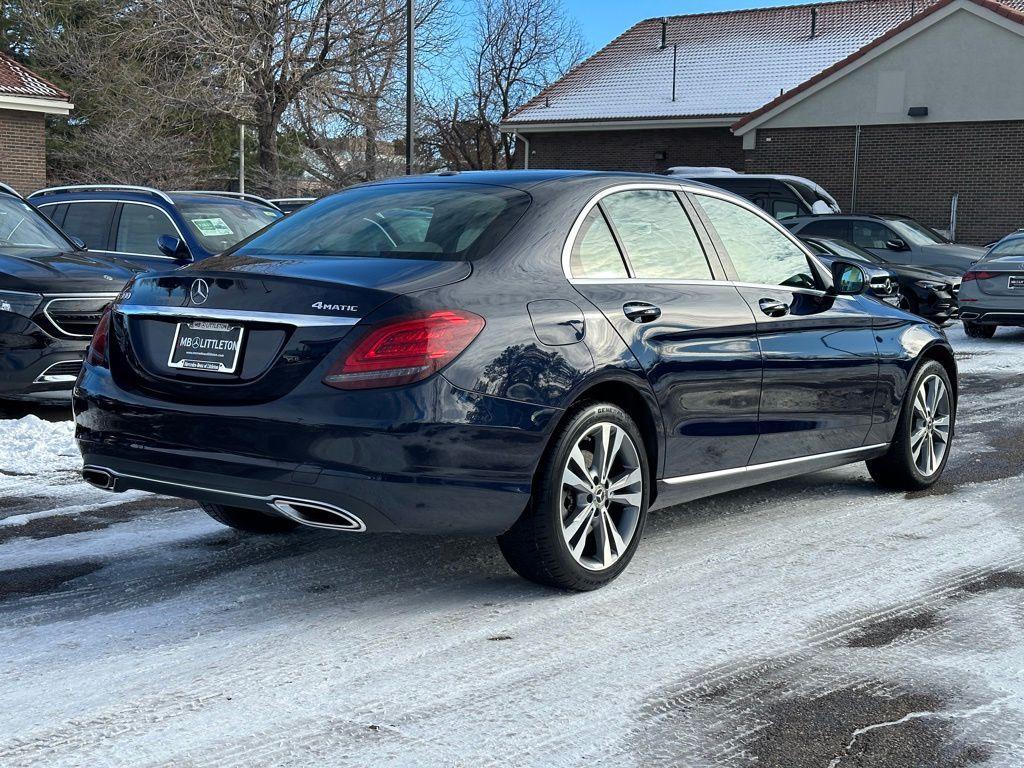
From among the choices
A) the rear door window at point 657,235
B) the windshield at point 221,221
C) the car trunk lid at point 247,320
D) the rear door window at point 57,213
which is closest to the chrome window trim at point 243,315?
the car trunk lid at point 247,320

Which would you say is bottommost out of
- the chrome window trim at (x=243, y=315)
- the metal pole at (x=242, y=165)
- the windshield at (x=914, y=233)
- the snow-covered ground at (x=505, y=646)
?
the snow-covered ground at (x=505, y=646)

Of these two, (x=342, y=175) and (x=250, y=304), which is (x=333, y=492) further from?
(x=342, y=175)

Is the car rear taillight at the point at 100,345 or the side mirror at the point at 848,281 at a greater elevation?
the side mirror at the point at 848,281

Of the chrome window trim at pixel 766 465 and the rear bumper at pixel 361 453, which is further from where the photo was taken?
the chrome window trim at pixel 766 465

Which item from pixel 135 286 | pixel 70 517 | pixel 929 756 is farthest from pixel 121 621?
pixel 929 756

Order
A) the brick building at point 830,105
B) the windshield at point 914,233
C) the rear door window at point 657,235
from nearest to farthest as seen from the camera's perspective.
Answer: the rear door window at point 657,235 → the windshield at point 914,233 → the brick building at point 830,105

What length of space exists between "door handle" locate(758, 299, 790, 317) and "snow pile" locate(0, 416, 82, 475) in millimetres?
4057

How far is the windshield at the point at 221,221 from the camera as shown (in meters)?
12.2

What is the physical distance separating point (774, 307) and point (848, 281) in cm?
71

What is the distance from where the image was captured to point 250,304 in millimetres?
4449

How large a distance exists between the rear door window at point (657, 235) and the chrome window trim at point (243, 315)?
1.45m

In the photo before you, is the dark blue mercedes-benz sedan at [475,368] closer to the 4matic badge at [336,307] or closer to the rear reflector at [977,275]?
the 4matic badge at [336,307]

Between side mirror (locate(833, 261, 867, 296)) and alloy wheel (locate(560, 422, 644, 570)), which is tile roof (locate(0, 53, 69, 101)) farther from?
alloy wheel (locate(560, 422, 644, 570))

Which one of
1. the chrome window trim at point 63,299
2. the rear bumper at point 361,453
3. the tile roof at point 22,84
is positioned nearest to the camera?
the rear bumper at point 361,453
